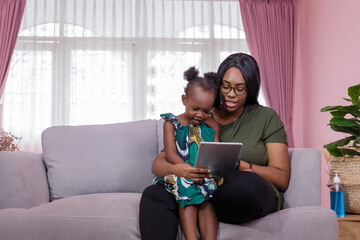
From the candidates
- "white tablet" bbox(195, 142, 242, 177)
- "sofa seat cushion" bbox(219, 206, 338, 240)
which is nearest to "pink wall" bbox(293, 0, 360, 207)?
"sofa seat cushion" bbox(219, 206, 338, 240)

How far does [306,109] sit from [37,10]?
121 inches

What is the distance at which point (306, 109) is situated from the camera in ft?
14.8

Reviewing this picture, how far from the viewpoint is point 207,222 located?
1.50m

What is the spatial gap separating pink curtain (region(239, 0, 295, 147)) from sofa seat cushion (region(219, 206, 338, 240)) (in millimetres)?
3159

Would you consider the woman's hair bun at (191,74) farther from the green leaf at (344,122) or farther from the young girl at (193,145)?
the green leaf at (344,122)

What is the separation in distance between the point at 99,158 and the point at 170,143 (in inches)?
24.7

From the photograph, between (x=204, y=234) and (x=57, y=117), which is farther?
(x=57, y=117)

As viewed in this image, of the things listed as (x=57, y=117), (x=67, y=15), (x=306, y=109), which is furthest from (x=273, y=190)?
(x=67, y=15)

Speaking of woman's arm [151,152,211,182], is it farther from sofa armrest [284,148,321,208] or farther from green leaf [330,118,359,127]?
green leaf [330,118,359,127]

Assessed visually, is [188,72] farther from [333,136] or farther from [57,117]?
[57,117]

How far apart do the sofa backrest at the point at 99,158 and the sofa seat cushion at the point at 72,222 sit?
39cm

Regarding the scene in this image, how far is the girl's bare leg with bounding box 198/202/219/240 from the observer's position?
149 cm

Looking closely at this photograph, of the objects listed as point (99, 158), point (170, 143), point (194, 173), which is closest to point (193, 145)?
point (170, 143)

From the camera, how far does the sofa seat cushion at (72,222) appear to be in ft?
5.34
